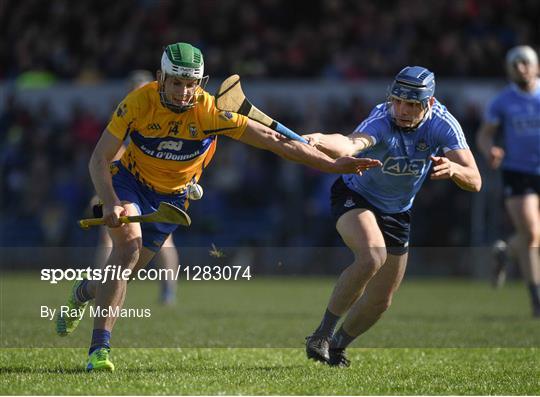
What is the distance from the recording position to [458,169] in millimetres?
6793

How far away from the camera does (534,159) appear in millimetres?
11352

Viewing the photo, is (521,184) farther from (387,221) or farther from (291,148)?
(291,148)

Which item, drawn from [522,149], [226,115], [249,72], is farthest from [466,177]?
[249,72]

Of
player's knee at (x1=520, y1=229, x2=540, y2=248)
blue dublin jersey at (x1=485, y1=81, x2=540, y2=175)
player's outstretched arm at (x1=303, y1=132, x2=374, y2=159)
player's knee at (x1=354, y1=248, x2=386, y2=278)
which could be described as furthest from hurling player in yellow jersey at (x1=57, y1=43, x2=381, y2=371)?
blue dublin jersey at (x1=485, y1=81, x2=540, y2=175)

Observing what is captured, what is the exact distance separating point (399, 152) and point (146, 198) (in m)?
1.65

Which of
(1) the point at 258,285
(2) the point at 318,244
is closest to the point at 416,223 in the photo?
(2) the point at 318,244

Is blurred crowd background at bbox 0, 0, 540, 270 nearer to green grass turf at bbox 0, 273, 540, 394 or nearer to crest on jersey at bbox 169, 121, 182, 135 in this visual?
green grass turf at bbox 0, 273, 540, 394

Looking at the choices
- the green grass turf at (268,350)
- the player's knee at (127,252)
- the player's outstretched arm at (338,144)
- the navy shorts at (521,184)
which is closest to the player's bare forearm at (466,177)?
the player's outstretched arm at (338,144)

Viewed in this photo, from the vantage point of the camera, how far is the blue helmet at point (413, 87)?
22.8 feet

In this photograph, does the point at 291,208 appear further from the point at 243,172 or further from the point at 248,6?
the point at 248,6

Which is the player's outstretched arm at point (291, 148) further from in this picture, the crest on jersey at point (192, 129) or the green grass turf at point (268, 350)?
the green grass turf at point (268, 350)

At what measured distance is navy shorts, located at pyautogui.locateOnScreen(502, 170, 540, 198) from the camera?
11.3 metres

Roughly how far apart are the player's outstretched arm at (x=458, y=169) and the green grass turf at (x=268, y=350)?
1.17 m

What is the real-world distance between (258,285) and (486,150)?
19.6 ft
